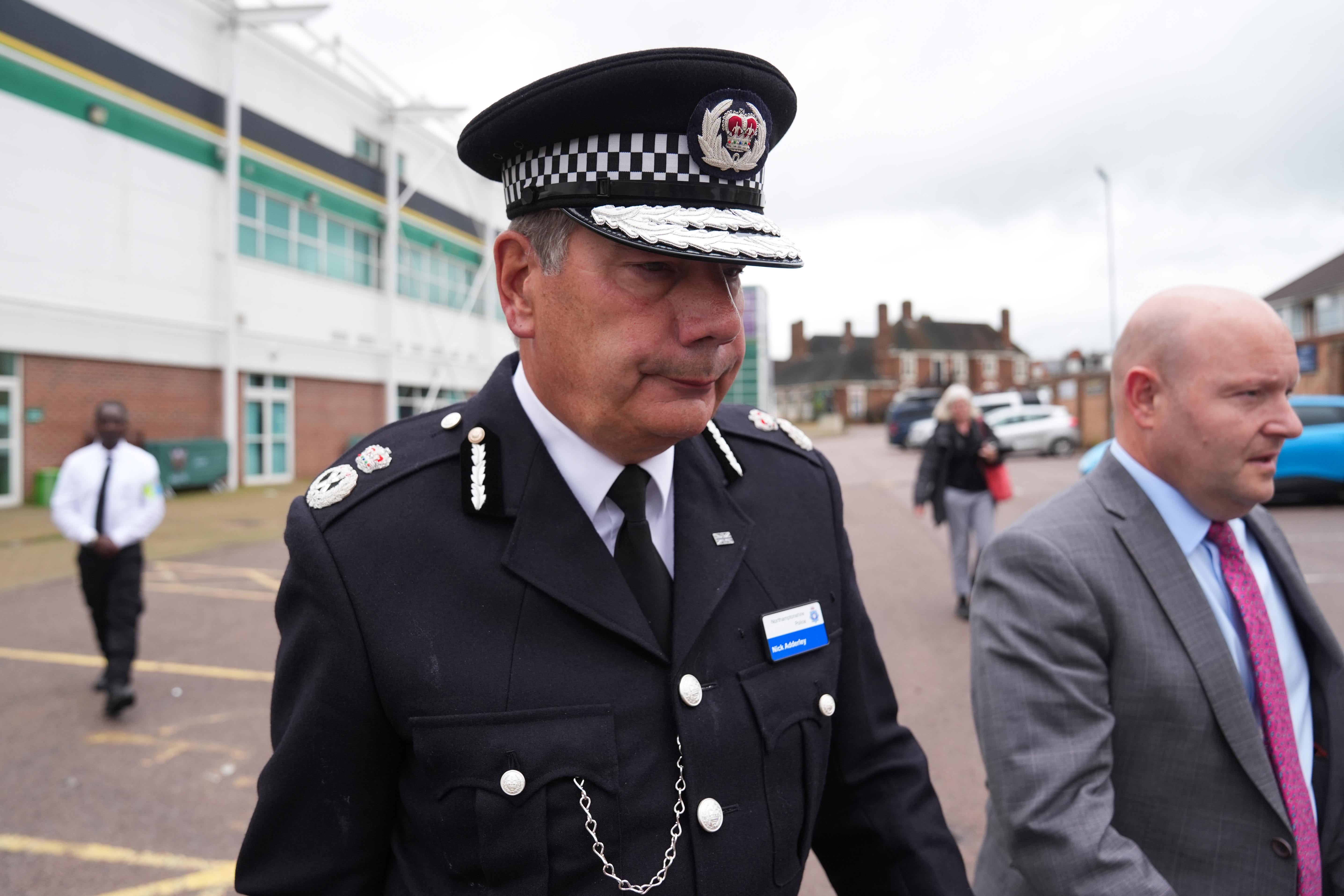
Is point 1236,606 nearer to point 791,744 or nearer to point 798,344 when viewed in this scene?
point 791,744

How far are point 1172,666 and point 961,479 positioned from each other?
548 cm

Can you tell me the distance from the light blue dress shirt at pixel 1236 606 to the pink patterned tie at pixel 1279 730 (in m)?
0.02

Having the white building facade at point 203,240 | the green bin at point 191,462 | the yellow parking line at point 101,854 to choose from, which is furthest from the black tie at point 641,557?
the green bin at point 191,462

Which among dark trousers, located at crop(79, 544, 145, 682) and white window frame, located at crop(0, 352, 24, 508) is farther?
white window frame, located at crop(0, 352, 24, 508)

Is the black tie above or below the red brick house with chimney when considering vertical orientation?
below

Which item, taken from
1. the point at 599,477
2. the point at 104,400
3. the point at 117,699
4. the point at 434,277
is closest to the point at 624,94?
the point at 599,477

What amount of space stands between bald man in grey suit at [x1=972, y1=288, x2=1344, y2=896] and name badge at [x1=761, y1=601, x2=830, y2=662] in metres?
0.54

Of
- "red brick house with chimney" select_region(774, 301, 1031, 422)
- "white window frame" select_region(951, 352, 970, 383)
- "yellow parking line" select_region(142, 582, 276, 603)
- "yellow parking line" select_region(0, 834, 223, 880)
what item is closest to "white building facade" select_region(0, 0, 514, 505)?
A: "yellow parking line" select_region(142, 582, 276, 603)

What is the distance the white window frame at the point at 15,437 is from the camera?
1354 cm

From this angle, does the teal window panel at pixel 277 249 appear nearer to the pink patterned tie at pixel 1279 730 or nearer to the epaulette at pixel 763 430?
the epaulette at pixel 763 430

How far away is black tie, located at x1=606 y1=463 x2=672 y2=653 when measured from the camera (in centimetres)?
139

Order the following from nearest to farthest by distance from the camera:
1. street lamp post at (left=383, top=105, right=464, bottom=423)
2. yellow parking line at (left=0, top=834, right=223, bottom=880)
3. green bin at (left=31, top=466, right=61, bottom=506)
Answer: yellow parking line at (left=0, top=834, right=223, bottom=880)
green bin at (left=31, top=466, right=61, bottom=506)
street lamp post at (left=383, top=105, right=464, bottom=423)

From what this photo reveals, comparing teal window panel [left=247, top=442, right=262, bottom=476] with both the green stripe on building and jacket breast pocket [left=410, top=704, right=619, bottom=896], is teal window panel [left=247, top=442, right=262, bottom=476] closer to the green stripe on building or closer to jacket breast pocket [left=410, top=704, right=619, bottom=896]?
the green stripe on building

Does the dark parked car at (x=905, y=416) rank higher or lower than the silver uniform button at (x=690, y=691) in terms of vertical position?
higher
